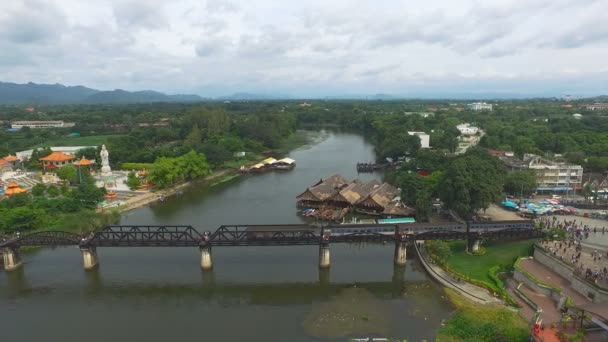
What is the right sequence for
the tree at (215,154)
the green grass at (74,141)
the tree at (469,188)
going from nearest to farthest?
the tree at (469,188) < the tree at (215,154) < the green grass at (74,141)

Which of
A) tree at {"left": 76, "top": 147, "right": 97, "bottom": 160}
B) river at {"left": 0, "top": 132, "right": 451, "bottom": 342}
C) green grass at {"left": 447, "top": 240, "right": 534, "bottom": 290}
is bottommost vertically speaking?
river at {"left": 0, "top": 132, "right": 451, "bottom": 342}

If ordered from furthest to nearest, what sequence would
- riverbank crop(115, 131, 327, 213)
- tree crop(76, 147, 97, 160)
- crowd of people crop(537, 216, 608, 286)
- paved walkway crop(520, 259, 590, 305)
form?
1. tree crop(76, 147, 97, 160)
2. riverbank crop(115, 131, 327, 213)
3. crowd of people crop(537, 216, 608, 286)
4. paved walkway crop(520, 259, 590, 305)

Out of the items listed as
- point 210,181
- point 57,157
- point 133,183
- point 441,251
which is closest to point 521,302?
point 441,251

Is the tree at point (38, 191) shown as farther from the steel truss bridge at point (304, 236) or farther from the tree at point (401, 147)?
the tree at point (401, 147)

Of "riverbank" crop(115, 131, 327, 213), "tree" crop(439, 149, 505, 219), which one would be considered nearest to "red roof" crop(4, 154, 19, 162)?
"riverbank" crop(115, 131, 327, 213)

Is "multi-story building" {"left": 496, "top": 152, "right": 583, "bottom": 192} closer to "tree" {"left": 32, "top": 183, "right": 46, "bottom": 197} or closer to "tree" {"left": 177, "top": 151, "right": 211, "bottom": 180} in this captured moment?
"tree" {"left": 177, "top": 151, "right": 211, "bottom": 180}

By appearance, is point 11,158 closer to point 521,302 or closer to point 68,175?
point 68,175

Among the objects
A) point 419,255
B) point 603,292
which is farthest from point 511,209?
point 603,292

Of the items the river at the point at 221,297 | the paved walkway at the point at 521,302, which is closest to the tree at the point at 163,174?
the river at the point at 221,297
